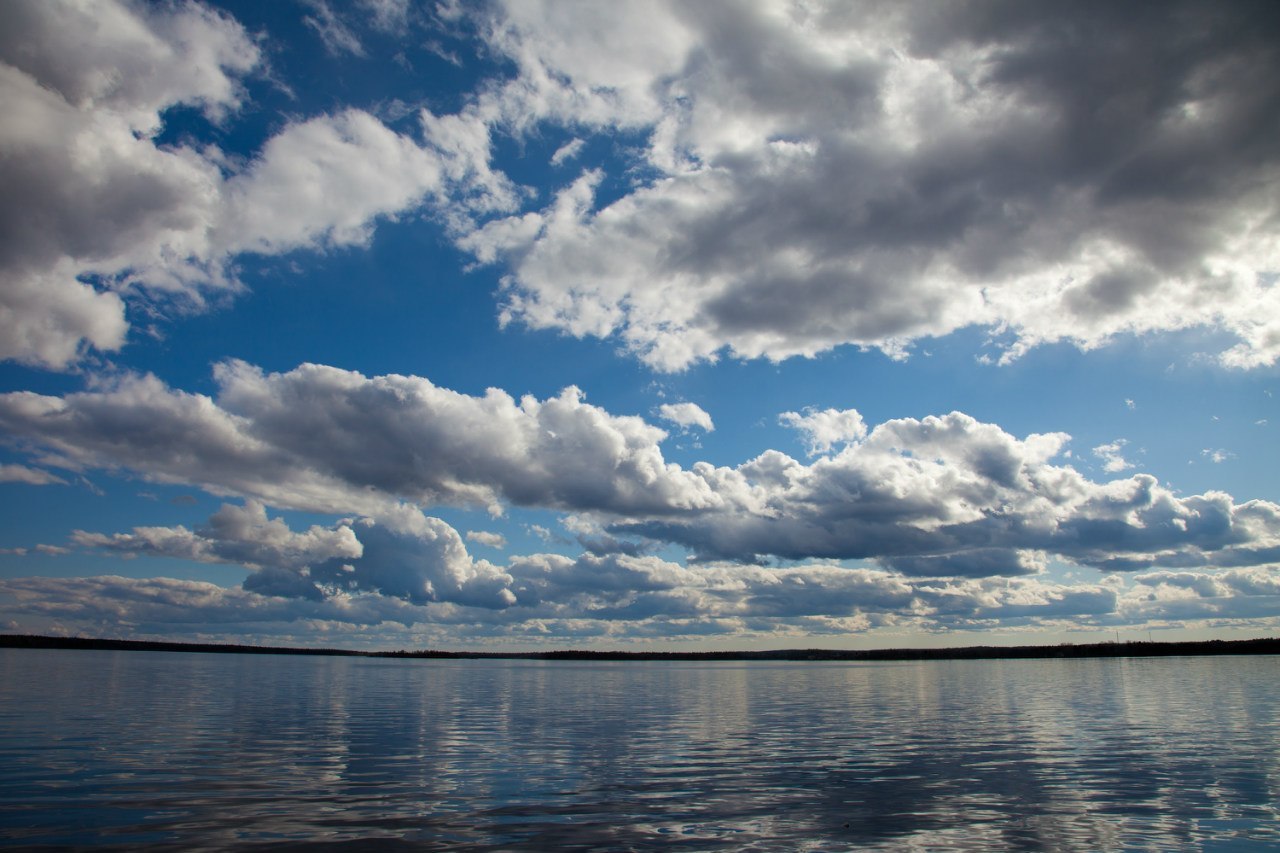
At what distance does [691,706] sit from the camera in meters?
74.0

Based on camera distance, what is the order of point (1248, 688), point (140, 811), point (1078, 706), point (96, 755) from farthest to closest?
point (1248, 688)
point (1078, 706)
point (96, 755)
point (140, 811)

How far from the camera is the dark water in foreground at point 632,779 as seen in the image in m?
22.5

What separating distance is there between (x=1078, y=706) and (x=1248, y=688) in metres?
43.7

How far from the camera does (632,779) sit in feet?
105

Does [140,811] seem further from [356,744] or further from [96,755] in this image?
[356,744]

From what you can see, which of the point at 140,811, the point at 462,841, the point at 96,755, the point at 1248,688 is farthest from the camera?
the point at 1248,688

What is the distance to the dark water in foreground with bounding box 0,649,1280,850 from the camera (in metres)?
22.5

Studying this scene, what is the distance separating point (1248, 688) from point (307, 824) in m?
114

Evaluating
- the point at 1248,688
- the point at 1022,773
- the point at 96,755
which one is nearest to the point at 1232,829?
the point at 1022,773

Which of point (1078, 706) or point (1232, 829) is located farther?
point (1078, 706)

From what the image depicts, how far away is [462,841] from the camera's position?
21.2m

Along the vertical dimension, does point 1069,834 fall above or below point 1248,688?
above

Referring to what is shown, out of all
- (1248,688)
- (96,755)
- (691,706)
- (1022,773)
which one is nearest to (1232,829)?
(1022,773)

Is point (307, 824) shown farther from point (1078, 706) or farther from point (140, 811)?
point (1078, 706)
